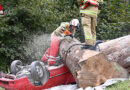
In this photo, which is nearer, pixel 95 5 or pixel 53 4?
pixel 95 5

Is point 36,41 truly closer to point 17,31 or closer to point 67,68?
point 17,31

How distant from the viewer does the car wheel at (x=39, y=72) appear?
189 inches

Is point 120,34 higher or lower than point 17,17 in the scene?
lower

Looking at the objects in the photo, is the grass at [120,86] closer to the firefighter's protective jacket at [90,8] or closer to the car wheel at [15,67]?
the firefighter's protective jacket at [90,8]

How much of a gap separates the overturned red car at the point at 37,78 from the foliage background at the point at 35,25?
9.82 feet

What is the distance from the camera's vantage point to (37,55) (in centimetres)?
930

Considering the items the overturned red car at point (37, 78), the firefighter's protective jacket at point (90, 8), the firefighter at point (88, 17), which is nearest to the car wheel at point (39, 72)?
the overturned red car at point (37, 78)

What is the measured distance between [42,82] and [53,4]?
530cm

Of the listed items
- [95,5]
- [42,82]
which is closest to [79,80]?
[42,82]

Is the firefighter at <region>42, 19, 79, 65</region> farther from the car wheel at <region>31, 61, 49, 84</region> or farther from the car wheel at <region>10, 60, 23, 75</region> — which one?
the car wheel at <region>10, 60, 23, 75</region>

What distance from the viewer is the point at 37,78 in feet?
15.9

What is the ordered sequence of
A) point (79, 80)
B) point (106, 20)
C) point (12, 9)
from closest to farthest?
point (79, 80) < point (12, 9) < point (106, 20)

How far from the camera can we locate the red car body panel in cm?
466

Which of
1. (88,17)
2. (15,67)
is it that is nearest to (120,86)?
(88,17)
